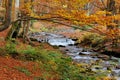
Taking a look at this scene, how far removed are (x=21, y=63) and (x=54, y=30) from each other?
3427 cm

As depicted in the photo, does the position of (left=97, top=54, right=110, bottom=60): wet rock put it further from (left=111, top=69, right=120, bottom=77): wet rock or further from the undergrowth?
the undergrowth

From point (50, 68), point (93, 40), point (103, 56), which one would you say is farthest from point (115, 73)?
point (93, 40)

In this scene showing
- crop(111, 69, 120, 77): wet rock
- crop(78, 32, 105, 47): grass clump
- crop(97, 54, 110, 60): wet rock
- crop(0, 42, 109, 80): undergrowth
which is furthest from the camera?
crop(78, 32, 105, 47): grass clump

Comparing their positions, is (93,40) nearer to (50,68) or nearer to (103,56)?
(103,56)

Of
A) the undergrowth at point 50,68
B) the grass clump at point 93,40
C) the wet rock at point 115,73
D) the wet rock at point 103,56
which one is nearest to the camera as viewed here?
the undergrowth at point 50,68

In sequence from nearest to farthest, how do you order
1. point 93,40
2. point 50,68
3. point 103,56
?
point 50,68
point 103,56
point 93,40

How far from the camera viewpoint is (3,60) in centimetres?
1166

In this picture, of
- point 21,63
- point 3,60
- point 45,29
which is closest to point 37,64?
point 21,63

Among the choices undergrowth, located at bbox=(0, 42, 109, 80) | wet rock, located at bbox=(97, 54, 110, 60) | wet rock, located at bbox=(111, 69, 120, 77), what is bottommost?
wet rock, located at bbox=(97, 54, 110, 60)

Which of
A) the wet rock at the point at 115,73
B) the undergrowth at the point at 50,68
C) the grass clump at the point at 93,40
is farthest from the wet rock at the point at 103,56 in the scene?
the undergrowth at the point at 50,68

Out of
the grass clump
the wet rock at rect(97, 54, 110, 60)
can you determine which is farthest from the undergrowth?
the grass clump

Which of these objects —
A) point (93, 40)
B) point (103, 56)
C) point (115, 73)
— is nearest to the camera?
point (115, 73)

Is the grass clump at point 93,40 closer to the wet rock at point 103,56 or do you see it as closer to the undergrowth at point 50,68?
the wet rock at point 103,56

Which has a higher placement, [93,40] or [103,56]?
[93,40]
